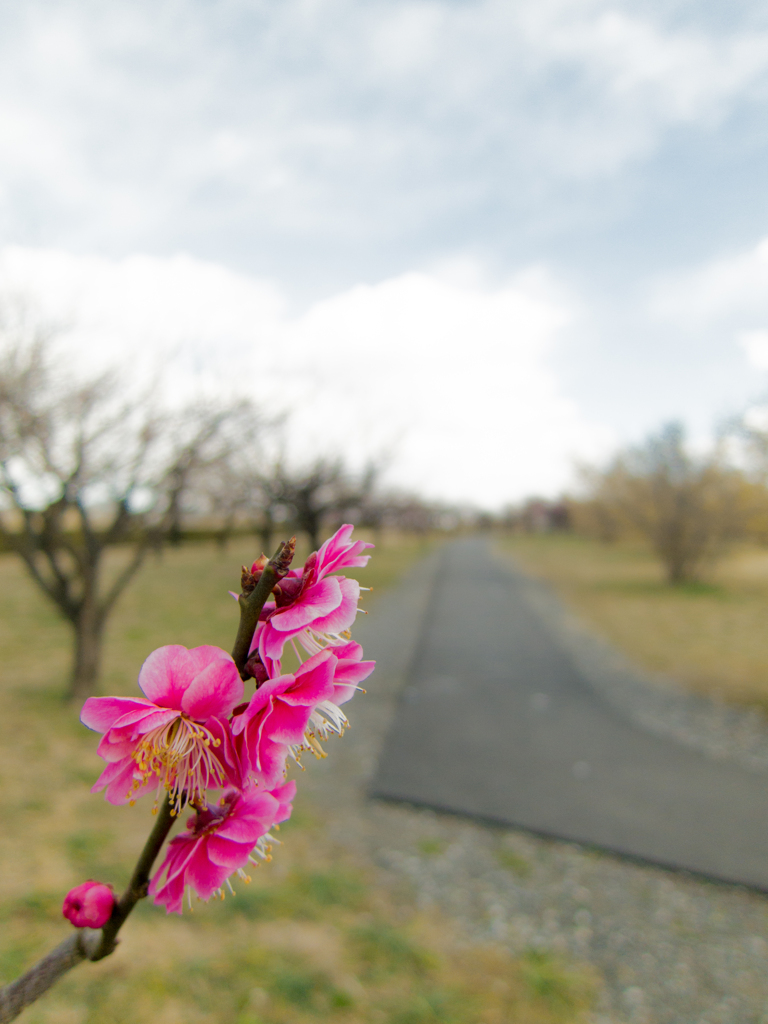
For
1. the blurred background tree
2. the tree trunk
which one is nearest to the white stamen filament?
the tree trunk

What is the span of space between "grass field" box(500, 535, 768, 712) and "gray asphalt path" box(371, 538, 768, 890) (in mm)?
2025

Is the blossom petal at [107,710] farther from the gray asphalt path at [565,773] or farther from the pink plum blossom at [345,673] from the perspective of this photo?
the gray asphalt path at [565,773]

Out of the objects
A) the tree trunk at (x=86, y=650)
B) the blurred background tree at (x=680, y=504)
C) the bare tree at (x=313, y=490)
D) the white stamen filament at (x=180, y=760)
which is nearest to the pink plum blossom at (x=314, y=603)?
the white stamen filament at (x=180, y=760)

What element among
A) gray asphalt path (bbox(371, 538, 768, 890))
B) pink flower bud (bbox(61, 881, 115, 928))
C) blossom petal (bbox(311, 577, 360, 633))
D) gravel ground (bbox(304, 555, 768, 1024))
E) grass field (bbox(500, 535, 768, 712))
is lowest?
gravel ground (bbox(304, 555, 768, 1024))

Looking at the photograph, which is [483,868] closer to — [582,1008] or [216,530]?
[582,1008]

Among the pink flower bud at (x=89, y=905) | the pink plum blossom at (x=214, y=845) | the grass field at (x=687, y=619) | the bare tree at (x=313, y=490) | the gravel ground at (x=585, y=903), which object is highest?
the bare tree at (x=313, y=490)

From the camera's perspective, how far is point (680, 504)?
1956 cm

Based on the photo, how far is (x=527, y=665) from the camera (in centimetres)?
992

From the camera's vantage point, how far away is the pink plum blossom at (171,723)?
1.97ft

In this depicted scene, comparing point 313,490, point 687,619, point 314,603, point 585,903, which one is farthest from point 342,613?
point 687,619

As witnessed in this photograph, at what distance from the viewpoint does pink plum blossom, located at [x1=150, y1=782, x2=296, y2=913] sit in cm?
67

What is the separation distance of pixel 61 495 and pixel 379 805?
4.22m

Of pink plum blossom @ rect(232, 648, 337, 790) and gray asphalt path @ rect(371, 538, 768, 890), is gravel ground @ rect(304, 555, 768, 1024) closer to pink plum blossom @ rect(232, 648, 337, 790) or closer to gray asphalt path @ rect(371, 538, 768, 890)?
gray asphalt path @ rect(371, 538, 768, 890)

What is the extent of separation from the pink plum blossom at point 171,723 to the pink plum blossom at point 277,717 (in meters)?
0.03
